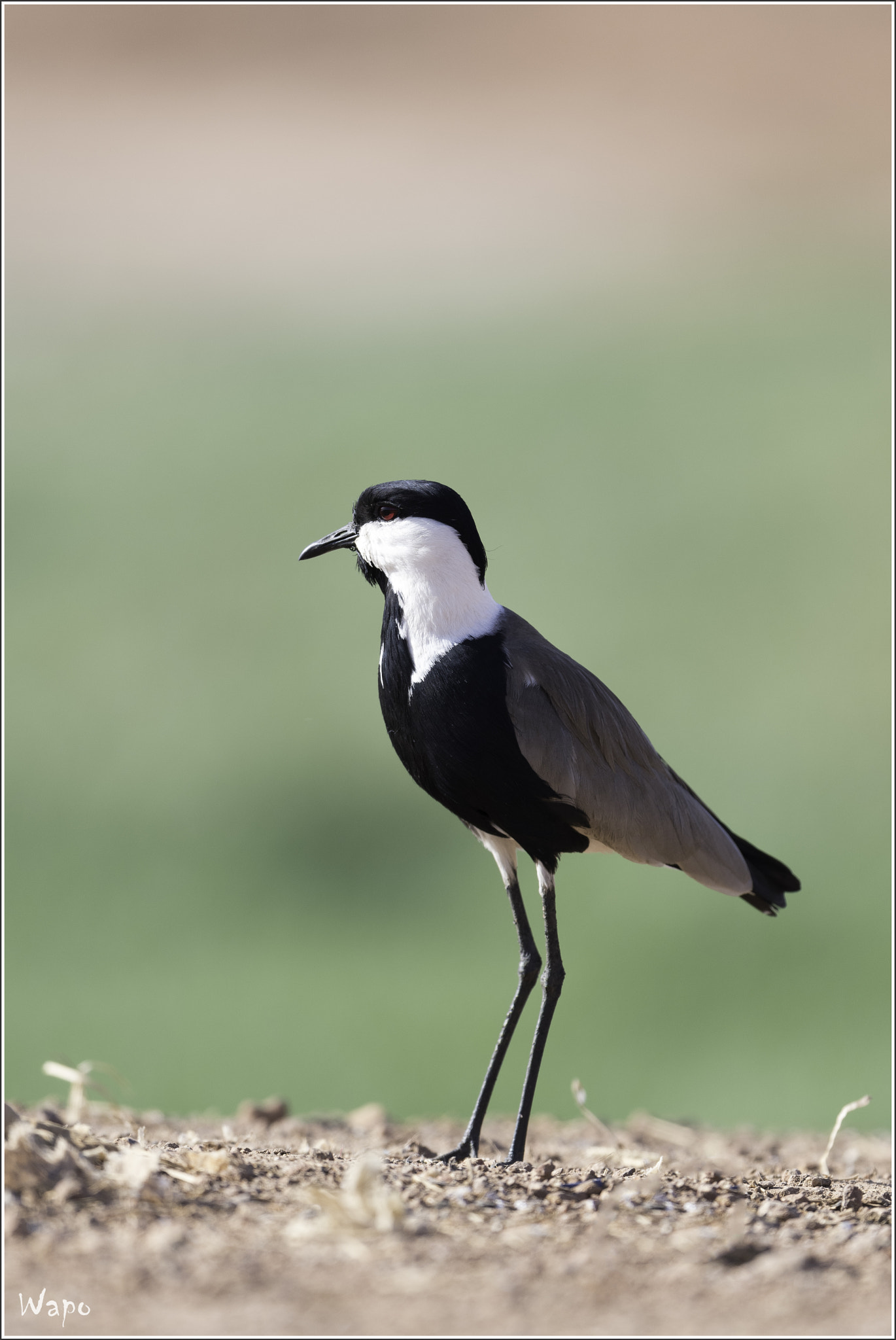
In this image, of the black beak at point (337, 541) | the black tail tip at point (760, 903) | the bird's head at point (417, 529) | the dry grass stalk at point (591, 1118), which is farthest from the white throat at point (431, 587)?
the dry grass stalk at point (591, 1118)

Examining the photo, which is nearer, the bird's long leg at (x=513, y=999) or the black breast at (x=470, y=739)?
the black breast at (x=470, y=739)

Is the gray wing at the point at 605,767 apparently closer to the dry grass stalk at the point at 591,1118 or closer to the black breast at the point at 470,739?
the black breast at the point at 470,739

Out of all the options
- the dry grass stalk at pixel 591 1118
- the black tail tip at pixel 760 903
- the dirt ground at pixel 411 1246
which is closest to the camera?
the dirt ground at pixel 411 1246

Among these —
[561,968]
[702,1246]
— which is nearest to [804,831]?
[561,968]

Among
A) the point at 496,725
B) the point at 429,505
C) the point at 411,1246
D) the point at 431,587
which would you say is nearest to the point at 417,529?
the point at 429,505

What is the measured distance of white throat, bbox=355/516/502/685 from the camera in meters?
Result: 3.92

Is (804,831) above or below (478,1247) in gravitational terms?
above

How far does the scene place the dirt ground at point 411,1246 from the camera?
2.43m

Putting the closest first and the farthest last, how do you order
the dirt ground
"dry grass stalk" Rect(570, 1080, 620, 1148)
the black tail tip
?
the dirt ground
"dry grass stalk" Rect(570, 1080, 620, 1148)
the black tail tip

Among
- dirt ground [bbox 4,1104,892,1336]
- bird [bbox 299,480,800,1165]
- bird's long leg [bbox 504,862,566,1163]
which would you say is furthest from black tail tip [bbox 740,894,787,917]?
dirt ground [bbox 4,1104,892,1336]

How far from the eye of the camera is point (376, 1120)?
5.57 metres

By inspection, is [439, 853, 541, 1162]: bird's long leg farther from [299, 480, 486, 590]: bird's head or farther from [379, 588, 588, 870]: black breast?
[299, 480, 486, 590]: bird's head

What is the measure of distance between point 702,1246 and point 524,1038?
329 inches

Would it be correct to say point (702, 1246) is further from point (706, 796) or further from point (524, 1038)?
point (706, 796)
